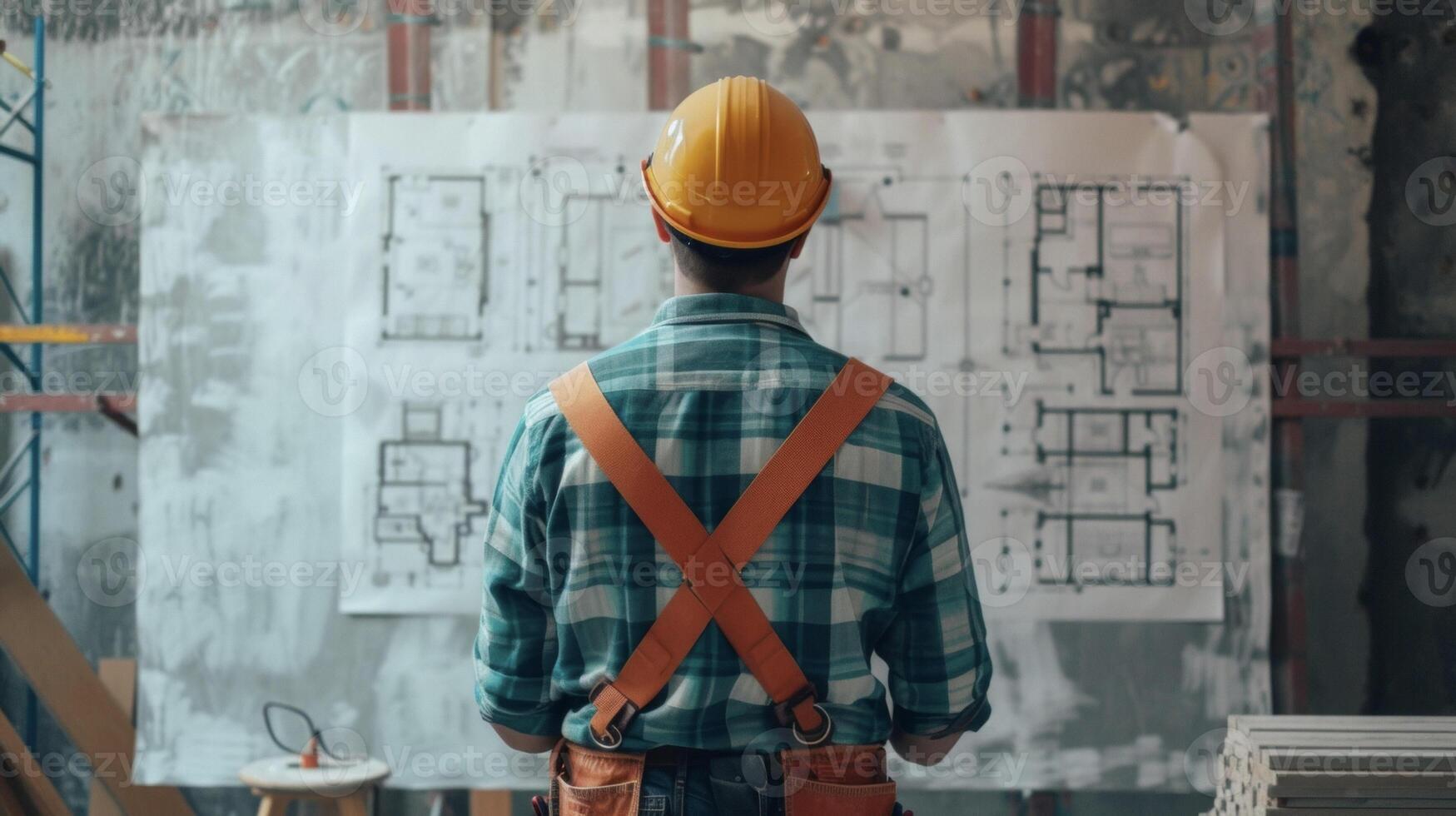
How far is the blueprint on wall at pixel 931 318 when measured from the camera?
106 inches

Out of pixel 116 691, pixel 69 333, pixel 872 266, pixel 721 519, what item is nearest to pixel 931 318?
pixel 872 266

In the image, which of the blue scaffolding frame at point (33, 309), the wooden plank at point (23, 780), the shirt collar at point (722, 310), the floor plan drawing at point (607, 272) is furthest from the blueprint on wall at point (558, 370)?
the shirt collar at point (722, 310)

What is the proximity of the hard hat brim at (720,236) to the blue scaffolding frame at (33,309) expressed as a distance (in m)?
2.40

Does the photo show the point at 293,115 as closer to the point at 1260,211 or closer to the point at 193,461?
the point at 193,461

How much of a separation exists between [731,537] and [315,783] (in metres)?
1.85

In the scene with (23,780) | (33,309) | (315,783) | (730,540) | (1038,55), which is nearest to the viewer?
(730,540)

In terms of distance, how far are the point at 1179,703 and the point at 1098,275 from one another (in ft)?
3.49

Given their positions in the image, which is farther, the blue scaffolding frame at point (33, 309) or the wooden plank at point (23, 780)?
the blue scaffolding frame at point (33, 309)

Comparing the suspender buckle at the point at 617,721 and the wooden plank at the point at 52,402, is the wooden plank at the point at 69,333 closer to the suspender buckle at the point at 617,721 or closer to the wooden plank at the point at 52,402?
the wooden plank at the point at 52,402

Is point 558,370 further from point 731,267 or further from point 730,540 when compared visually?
point 730,540

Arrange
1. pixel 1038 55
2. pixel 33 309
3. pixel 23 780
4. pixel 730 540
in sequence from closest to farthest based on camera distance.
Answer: pixel 730 540, pixel 23 780, pixel 1038 55, pixel 33 309

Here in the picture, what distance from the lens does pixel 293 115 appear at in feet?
9.11

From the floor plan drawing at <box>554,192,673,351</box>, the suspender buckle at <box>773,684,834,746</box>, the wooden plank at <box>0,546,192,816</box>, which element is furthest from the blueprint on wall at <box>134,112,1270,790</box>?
the suspender buckle at <box>773,684,834,746</box>

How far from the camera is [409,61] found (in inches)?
110
